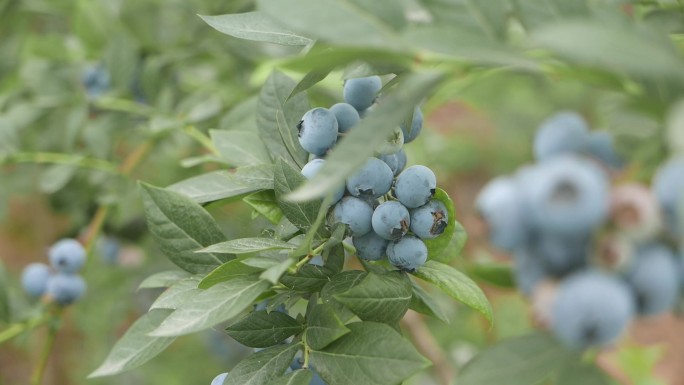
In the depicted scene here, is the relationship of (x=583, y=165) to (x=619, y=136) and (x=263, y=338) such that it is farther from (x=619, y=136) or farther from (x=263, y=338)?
(x=263, y=338)

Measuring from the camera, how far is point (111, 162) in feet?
4.03

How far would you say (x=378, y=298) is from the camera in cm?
54

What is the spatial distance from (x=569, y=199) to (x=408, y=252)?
0.84ft

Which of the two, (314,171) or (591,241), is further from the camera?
(314,171)

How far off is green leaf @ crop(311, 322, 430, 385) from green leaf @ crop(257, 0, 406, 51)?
0.22 m

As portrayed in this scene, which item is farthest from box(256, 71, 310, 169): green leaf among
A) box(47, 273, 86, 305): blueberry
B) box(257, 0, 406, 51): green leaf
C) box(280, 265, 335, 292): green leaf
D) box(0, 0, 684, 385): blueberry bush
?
box(47, 273, 86, 305): blueberry

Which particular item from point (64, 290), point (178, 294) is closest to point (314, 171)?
point (178, 294)

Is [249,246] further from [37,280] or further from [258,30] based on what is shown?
[37,280]

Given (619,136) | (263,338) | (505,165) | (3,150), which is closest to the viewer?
(619,136)

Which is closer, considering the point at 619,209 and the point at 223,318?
the point at 619,209

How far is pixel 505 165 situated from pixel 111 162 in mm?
1801

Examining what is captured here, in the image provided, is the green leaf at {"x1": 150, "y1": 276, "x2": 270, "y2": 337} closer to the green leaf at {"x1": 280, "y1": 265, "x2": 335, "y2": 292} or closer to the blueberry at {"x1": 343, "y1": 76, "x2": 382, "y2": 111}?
the green leaf at {"x1": 280, "y1": 265, "x2": 335, "y2": 292}

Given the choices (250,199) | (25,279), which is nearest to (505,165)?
(25,279)

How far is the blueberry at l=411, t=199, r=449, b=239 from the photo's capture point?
1.86 ft
